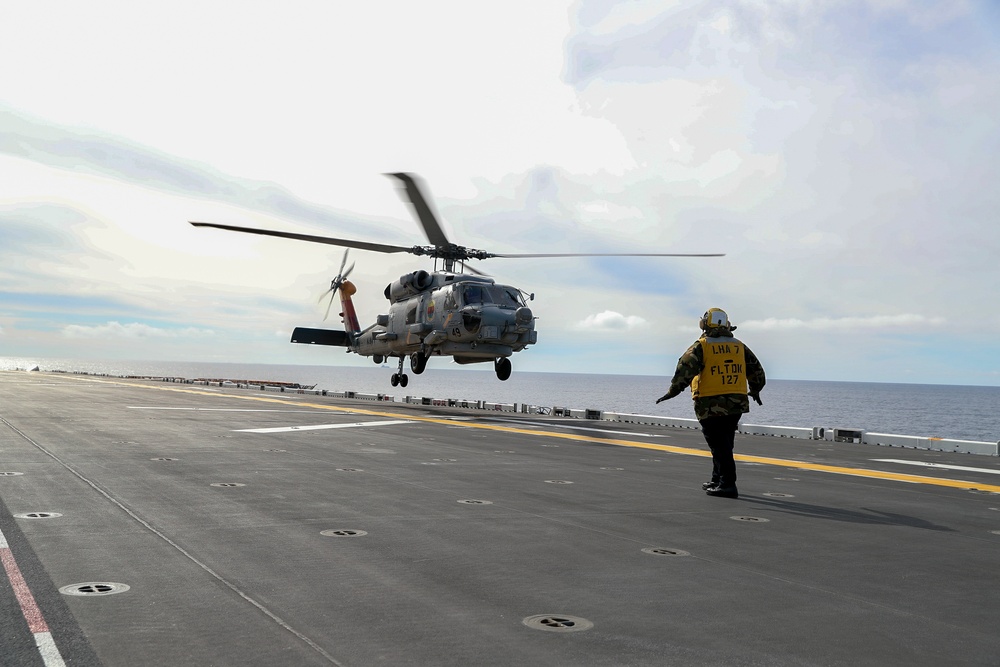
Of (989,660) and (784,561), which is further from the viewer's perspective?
(784,561)

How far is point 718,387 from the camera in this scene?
9953 millimetres

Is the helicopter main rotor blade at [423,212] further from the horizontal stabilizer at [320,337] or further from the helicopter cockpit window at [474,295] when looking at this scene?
the horizontal stabilizer at [320,337]

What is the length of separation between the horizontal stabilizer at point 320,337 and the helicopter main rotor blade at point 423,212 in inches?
371

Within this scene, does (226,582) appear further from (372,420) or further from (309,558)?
(372,420)

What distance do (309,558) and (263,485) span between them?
3879 millimetres

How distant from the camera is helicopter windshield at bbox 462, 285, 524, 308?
1118 inches

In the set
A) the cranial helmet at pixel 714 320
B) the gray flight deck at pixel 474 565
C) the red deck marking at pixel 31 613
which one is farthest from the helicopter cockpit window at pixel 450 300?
the red deck marking at pixel 31 613

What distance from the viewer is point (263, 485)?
9523mm

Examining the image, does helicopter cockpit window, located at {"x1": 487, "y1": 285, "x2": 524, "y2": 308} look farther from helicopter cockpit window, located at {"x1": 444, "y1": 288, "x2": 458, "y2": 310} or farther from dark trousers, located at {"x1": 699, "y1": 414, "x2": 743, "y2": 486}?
dark trousers, located at {"x1": 699, "y1": 414, "x2": 743, "y2": 486}

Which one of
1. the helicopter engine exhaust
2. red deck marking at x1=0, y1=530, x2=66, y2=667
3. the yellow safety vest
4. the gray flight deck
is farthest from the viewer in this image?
the helicopter engine exhaust

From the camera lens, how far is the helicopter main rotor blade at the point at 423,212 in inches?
1011

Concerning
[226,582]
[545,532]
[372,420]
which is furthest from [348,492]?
[372,420]

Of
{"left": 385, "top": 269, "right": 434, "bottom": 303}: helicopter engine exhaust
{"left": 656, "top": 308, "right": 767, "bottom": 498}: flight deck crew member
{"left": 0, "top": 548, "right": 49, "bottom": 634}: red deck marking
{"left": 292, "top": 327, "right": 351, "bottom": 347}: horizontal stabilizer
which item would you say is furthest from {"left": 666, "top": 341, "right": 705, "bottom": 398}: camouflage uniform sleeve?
{"left": 292, "top": 327, "right": 351, "bottom": 347}: horizontal stabilizer

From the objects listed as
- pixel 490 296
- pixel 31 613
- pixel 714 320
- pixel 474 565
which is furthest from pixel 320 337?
pixel 31 613
